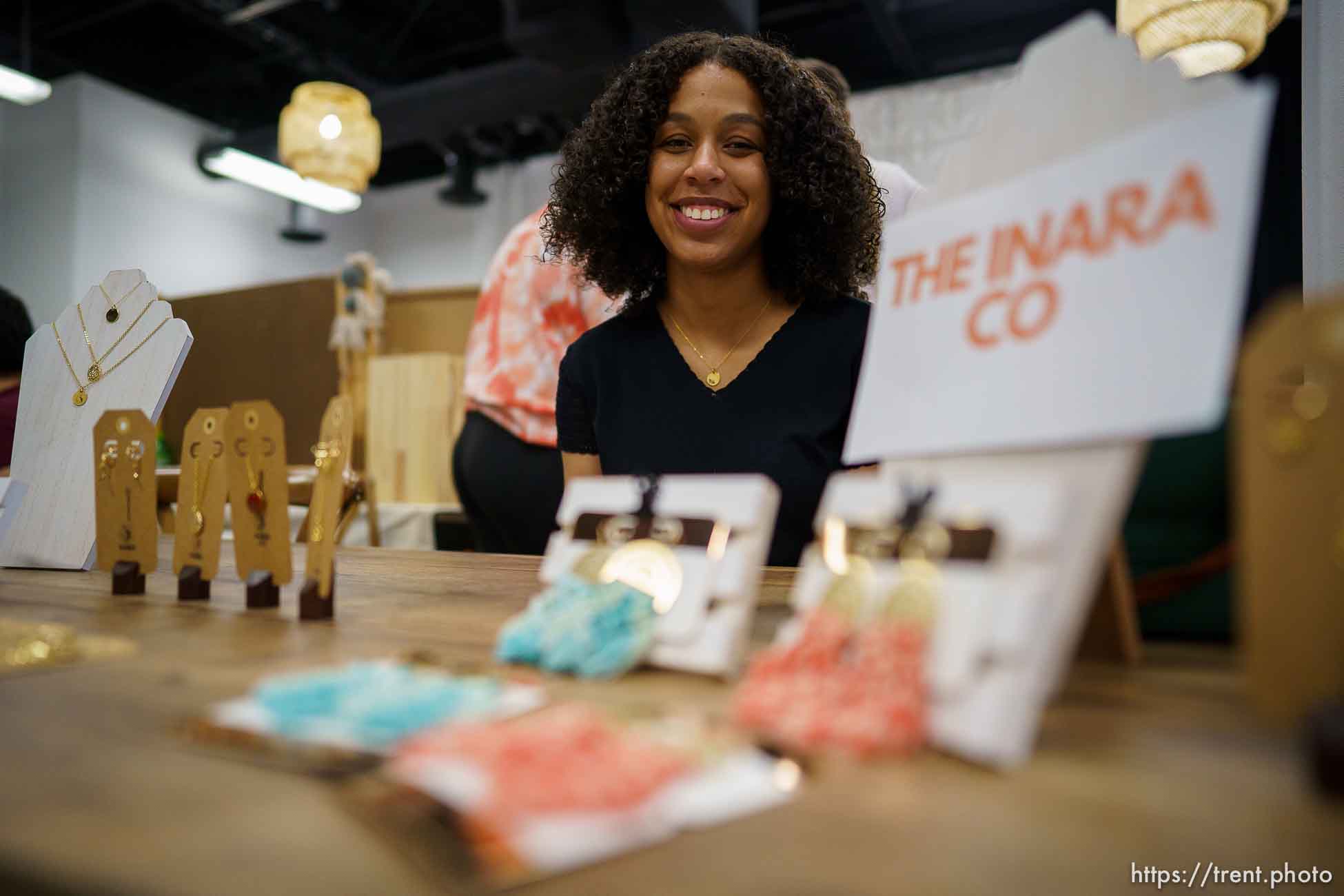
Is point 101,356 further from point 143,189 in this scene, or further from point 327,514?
point 143,189

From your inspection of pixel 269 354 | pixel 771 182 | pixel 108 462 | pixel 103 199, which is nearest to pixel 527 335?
pixel 771 182

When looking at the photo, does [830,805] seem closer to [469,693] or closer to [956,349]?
[469,693]

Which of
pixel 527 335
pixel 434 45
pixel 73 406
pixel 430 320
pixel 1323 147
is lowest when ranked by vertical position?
pixel 73 406

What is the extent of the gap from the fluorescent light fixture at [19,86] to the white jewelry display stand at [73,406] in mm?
5240

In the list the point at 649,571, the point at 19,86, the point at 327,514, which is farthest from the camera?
the point at 19,86

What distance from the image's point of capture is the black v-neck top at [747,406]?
4.29ft

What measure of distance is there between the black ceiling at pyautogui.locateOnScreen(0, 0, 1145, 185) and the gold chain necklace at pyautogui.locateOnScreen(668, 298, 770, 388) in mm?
3186

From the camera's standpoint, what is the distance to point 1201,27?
268 cm

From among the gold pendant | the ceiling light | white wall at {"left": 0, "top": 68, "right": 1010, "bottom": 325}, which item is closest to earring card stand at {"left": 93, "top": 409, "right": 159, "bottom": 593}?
the gold pendant

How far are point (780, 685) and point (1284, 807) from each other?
21 centimetres

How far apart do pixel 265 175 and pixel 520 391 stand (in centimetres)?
619

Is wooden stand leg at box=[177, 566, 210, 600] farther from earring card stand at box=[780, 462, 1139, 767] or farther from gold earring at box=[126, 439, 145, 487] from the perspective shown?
earring card stand at box=[780, 462, 1139, 767]

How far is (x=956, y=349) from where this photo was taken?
554mm

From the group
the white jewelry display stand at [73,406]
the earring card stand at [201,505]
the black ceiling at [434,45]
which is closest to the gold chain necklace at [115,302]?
the white jewelry display stand at [73,406]
